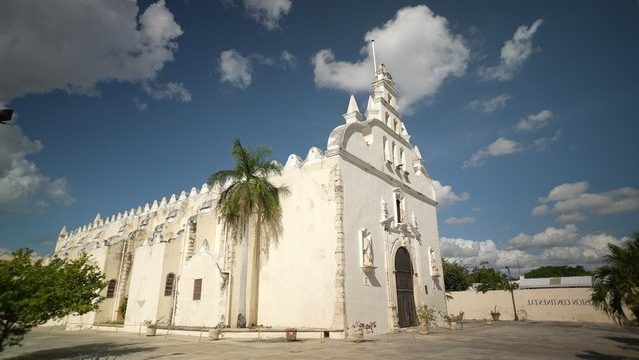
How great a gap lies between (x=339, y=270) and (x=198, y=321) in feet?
27.4

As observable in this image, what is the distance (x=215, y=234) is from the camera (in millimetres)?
22844

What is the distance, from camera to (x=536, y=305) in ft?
108

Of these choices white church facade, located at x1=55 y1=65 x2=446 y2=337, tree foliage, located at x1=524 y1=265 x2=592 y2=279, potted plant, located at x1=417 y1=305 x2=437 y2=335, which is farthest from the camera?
tree foliage, located at x1=524 y1=265 x2=592 y2=279

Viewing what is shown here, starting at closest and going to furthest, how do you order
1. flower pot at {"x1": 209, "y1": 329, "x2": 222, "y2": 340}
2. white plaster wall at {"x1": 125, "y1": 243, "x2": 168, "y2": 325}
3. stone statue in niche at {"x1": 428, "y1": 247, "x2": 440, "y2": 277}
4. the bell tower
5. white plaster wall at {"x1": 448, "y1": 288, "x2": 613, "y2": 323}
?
flower pot at {"x1": 209, "y1": 329, "x2": 222, "y2": 340}, white plaster wall at {"x1": 125, "y1": 243, "x2": 168, "y2": 325}, the bell tower, stone statue in niche at {"x1": 428, "y1": 247, "x2": 440, "y2": 277}, white plaster wall at {"x1": 448, "y1": 288, "x2": 613, "y2": 323}

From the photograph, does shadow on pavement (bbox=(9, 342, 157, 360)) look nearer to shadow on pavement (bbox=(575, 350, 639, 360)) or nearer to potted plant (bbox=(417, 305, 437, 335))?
potted plant (bbox=(417, 305, 437, 335))

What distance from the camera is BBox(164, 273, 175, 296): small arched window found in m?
21.9

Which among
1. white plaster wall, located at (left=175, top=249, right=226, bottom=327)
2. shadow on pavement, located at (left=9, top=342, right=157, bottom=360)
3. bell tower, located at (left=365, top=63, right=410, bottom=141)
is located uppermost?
bell tower, located at (left=365, top=63, right=410, bottom=141)

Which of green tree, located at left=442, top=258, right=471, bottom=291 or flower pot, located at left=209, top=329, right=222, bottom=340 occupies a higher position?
green tree, located at left=442, top=258, right=471, bottom=291

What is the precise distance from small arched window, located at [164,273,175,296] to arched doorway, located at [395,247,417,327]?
13.5 m

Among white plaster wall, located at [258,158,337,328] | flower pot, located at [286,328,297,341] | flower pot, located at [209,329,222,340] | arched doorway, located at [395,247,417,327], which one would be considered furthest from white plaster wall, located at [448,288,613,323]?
flower pot, located at [209,329,222,340]

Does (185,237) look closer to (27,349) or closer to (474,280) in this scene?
(27,349)

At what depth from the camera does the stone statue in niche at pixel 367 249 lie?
17.7m

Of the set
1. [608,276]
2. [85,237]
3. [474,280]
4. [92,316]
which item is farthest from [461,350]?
[85,237]

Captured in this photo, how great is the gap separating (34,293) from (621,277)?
56.2ft
